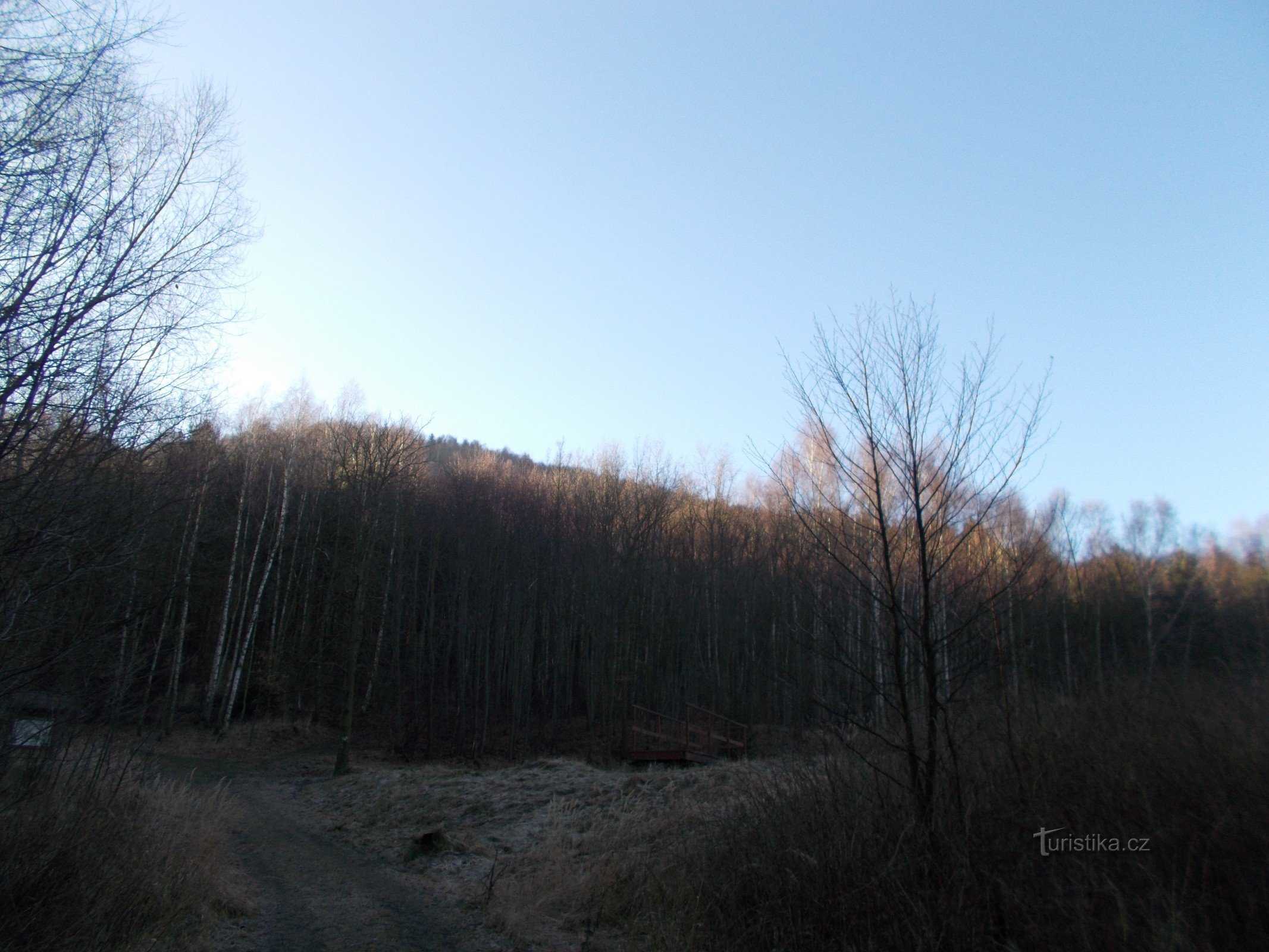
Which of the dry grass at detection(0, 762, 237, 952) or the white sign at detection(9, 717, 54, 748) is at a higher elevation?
the white sign at detection(9, 717, 54, 748)

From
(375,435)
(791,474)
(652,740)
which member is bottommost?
(652,740)

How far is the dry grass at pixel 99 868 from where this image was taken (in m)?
5.01

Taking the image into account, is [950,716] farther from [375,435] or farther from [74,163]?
[375,435]

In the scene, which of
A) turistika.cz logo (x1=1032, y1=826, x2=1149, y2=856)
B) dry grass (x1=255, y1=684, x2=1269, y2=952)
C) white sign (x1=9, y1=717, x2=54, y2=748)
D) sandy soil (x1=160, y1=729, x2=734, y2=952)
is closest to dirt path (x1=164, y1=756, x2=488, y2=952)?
sandy soil (x1=160, y1=729, x2=734, y2=952)

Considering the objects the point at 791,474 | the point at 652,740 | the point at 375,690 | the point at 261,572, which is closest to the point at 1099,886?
the point at 791,474

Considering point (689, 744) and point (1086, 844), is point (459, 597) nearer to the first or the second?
point (689, 744)

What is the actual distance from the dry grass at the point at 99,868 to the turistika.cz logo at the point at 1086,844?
7.37 m

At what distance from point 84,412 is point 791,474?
650 cm

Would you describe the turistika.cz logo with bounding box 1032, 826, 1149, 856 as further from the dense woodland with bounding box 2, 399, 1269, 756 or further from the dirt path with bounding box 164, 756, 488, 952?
the dense woodland with bounding box 2, 399, 1269, 756

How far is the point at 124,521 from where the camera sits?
6.40 metres

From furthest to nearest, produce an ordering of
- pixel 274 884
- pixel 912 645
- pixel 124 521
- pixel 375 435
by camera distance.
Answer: pixel 375 435 → pixel 274 884 → pixel 124 521 → pixel 912 645

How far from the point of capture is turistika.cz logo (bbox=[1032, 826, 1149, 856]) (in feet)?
15.2

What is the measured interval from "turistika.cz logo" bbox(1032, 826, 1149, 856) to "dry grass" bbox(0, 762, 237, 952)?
24.2 ft

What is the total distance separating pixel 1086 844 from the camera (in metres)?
4.82
